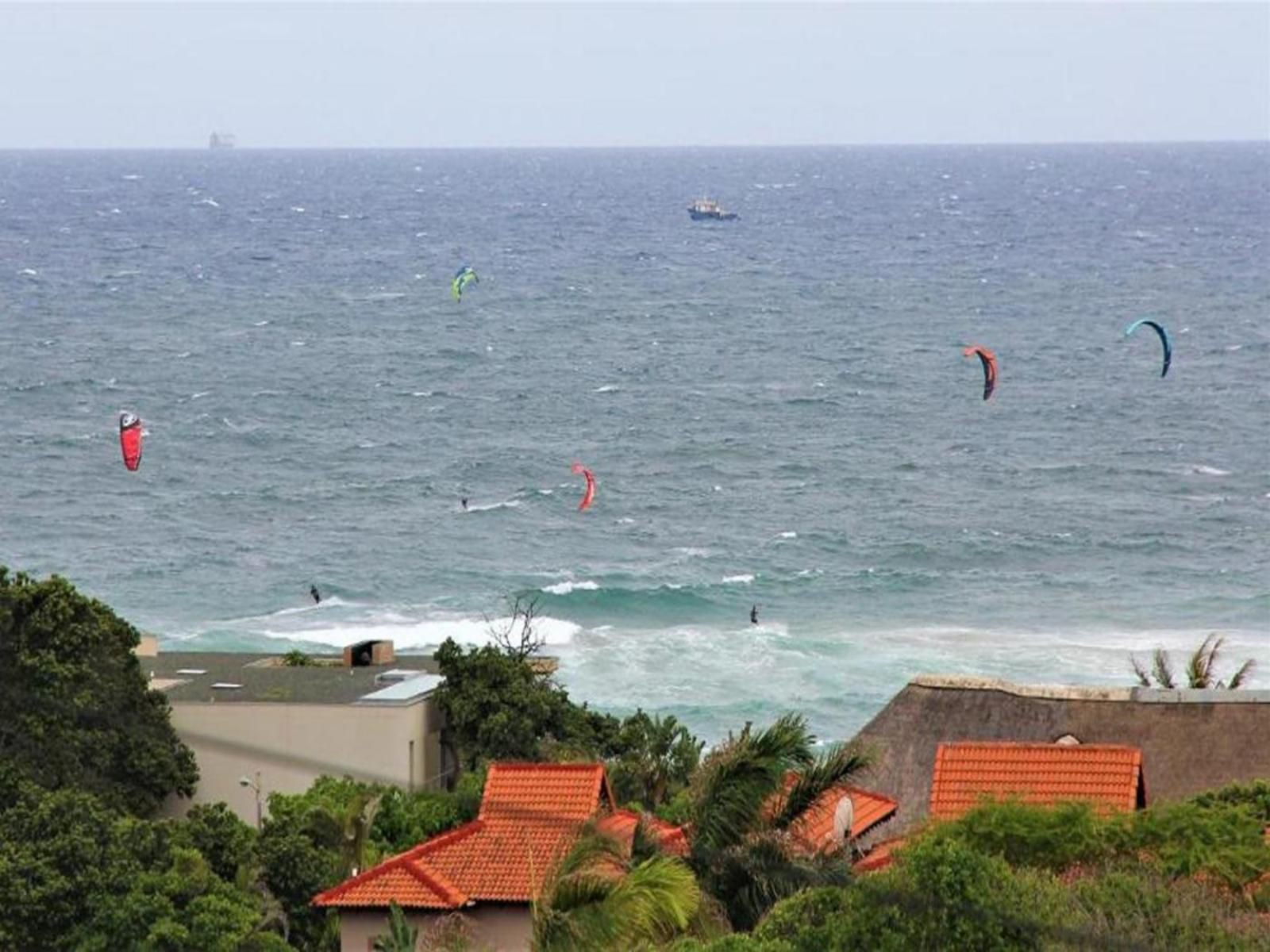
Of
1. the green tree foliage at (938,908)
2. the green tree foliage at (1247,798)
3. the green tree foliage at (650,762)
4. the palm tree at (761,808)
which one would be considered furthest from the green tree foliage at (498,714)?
the green tree foliage at (938,908)

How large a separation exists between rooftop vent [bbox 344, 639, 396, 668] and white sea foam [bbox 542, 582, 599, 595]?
2891 cm

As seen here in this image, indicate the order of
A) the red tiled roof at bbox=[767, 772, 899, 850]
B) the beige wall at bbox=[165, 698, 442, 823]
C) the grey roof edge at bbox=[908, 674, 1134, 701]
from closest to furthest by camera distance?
the red tiled roof at bbox=[767, 772, 899, 850] → the grey roof edge at bbox=[908, 674, 1134, 701] → the beige wall at bbox=[165, 698, 442, 823]

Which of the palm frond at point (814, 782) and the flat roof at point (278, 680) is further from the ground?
the palm frond at point (814, 782)

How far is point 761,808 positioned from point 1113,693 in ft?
40.7

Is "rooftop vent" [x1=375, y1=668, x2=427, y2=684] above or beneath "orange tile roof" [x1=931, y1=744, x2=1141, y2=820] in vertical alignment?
beneath

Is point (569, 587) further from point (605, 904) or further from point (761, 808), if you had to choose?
point (605, 904)

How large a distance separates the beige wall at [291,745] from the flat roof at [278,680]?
0.29 m

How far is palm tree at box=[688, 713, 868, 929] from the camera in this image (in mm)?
16719

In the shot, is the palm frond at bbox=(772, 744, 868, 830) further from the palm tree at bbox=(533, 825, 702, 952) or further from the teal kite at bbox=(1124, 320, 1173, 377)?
the teal kite at bbox=(1124, 320, 1173, 377)

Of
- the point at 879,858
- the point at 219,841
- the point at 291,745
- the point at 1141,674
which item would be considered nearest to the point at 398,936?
the point at 879,858

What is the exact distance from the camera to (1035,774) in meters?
21.4

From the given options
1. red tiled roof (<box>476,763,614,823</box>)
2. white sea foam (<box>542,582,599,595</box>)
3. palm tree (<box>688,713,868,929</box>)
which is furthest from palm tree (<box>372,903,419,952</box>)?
white sea foam (<box>542,582,599,595</box>)

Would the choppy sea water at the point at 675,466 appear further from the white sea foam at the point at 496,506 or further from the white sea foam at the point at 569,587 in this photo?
the white sea foam at the point at 496,506

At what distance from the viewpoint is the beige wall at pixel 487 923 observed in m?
21.1
